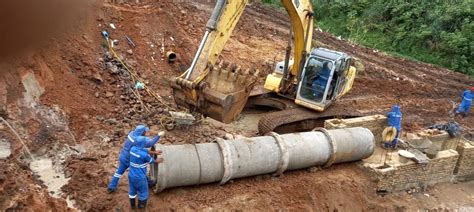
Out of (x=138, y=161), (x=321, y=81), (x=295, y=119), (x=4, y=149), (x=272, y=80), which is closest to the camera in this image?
(x=138, y=161)

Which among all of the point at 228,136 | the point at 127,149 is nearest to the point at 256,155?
the point at 228,136

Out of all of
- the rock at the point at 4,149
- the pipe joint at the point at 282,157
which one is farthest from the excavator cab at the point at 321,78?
the rock at the point at 4,149

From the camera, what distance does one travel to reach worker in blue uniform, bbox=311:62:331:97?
38.7 feet

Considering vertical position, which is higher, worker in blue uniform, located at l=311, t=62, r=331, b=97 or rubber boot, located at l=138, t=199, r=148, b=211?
worker in blue uniform, located at l=311, t=62, r=331, b=97

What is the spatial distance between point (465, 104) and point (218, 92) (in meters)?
9.41

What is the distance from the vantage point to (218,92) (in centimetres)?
958

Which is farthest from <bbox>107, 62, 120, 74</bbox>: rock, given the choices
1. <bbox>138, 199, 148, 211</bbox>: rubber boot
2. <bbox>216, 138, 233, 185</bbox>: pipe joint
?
<bbox>138, 199, 148, 211</bbox>: rubber boot

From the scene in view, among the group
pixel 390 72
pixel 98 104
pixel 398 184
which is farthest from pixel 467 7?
pixel 98 104

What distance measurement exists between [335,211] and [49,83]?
670 centimetres

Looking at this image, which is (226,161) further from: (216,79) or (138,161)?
(216,79)

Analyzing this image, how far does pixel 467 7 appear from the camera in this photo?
20656 millimetres

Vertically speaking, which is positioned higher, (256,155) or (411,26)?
(411,26)

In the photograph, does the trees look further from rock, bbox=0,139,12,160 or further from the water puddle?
rock, bbox=0,139,12,160

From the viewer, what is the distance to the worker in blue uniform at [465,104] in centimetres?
1527
